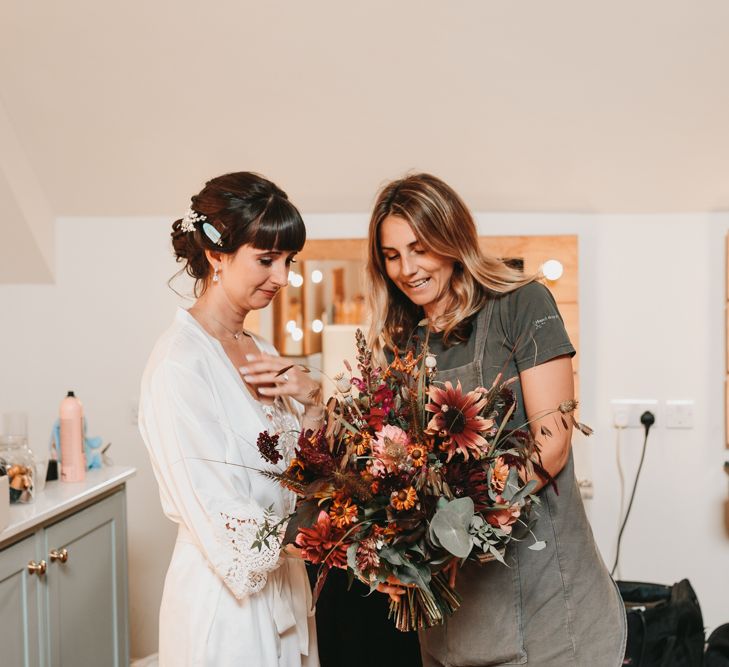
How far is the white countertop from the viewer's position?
5.99 feet

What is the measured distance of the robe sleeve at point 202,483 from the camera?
137 cm

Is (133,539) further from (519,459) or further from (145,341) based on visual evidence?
(519,459)

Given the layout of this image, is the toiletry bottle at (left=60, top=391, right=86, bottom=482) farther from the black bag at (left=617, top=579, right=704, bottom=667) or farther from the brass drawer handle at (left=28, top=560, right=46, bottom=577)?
the black bag at (left=617, top=579, right=704, bottom=667)

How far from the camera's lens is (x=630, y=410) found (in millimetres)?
3066

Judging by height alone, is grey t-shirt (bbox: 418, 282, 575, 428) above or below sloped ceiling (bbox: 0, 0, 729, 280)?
below

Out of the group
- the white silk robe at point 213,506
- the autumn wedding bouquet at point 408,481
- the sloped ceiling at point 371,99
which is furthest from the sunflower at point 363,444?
the sloped ceiling at point 371,99

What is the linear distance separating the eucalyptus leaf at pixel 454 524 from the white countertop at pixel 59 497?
1.14 meters

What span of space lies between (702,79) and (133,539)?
2.79 metres

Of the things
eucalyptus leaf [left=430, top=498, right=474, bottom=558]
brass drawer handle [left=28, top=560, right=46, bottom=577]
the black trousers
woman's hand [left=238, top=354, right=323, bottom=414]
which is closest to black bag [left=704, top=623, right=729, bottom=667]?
the black trousers

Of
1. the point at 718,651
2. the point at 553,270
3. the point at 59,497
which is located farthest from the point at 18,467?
the point at 718,651

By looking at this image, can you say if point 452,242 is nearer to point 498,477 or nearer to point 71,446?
point 498,477

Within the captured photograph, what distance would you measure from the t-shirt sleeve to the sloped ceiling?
129 cm

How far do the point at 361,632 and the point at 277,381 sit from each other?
0.90 meters

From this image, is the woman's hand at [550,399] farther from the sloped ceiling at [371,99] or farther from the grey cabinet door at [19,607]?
the sloped ceiling at [371,99]
